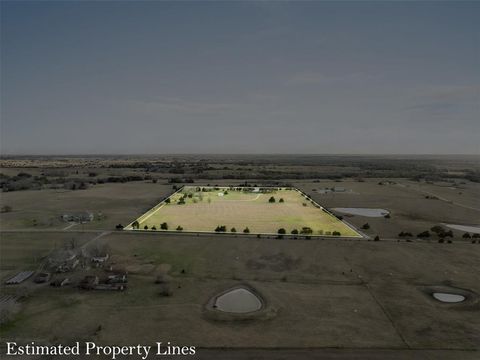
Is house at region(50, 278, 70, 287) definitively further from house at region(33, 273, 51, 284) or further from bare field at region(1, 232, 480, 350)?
house at region(33, 273, 51, 284)

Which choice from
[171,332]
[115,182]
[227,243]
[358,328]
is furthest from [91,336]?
[115,182]

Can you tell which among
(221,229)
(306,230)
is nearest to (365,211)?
(306,230)

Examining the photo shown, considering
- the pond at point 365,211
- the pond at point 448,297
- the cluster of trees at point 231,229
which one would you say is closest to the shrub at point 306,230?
the cluster of trees at point 231,229

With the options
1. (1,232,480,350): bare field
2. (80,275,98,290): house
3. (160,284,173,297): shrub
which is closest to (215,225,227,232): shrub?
(1,232,480,350): bare field

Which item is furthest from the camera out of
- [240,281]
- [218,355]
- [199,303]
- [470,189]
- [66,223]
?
[470,189]

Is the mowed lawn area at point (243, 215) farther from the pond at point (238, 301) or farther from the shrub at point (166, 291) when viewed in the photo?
the shrub at point (166, 291)

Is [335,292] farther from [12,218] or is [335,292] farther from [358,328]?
[12,218]

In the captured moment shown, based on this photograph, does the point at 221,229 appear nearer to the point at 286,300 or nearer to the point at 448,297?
the point at 286,300
